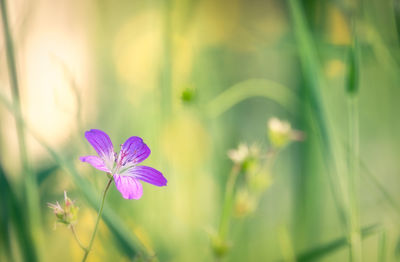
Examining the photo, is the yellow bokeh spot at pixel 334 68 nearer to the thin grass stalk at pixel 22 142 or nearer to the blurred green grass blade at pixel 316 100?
the blurred green grass blade at pixel 316 100

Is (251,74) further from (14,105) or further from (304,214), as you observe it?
(14,105)

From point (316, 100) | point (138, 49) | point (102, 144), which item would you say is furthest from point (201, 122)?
point (102, 144)

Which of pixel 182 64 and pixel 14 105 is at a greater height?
pixel 182 64

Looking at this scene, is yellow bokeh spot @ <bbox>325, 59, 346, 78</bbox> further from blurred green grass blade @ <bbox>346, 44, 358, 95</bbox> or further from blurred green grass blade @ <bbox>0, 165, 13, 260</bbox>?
blurred green grass blade @ <bbox>0, 165, 13, 260</bbox>

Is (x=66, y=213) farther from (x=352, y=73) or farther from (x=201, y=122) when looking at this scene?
(x=201, y=122)

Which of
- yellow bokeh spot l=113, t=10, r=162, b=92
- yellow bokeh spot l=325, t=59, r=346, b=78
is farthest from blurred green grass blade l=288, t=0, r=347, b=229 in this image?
yellow bokeh spot l=113, t=10, r=162, b=92

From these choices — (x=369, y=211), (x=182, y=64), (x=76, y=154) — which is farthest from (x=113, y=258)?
(x=369, y=211)
